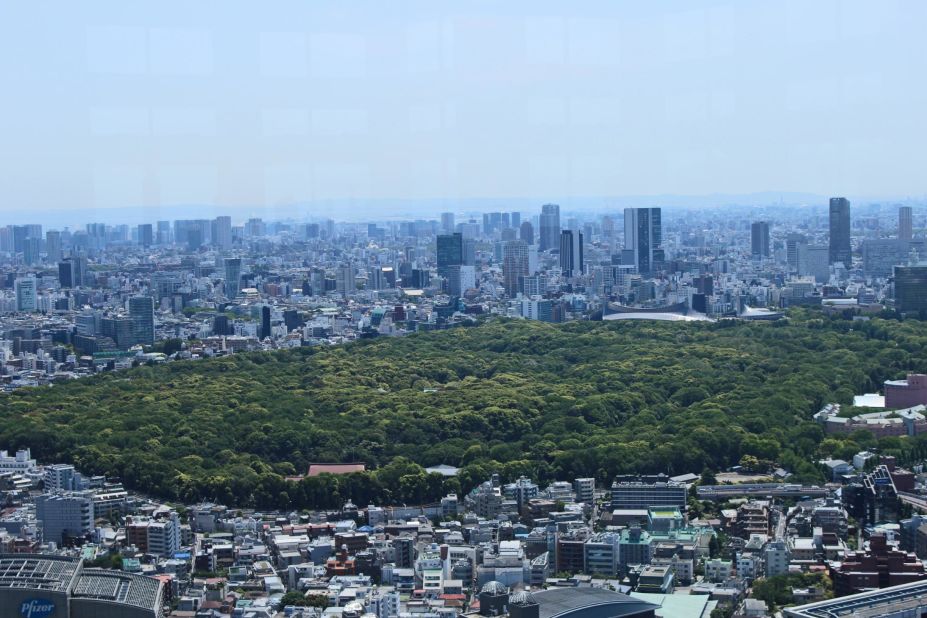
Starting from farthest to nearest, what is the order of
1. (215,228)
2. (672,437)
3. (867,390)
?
1. (215,228)
2. (867,390)
3. (672,437)

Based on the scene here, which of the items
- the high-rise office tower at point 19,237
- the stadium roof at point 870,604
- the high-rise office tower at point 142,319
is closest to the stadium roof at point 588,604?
the stadium roof at point 870,604

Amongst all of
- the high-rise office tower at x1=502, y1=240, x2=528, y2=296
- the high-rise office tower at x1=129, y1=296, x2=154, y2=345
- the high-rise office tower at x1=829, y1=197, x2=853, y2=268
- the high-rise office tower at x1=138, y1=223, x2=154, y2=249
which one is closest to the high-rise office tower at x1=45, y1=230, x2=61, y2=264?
the high-rise office tower at x1=138, y1=223, x2=154, y2=249

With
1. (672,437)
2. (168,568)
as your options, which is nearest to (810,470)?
(672,437)

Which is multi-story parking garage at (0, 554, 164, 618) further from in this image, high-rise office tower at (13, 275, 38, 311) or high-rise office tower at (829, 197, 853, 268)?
high-rise office tower at (829, 197, 853, 268)

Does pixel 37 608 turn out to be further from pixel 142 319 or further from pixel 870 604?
pixel 142 319

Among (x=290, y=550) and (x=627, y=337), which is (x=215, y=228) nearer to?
(x=627, y=337)
